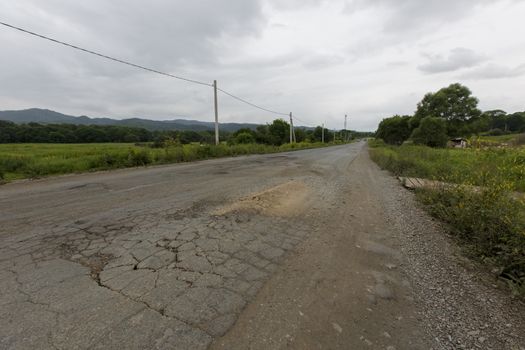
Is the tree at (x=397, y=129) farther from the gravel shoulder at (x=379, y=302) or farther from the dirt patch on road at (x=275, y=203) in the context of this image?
the gravel shoulder at (x=379, y=302)

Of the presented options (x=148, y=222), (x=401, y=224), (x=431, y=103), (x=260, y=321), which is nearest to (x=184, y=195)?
(x=148, y=222)

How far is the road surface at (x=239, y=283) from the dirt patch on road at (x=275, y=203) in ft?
0.26

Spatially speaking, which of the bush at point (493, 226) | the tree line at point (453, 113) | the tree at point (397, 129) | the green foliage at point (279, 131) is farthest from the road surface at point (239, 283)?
the green foliage at point (279, 131)

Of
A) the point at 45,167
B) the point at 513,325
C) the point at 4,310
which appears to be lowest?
the point at 513,325

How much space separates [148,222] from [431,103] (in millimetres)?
51326

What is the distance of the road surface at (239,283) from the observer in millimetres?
1770

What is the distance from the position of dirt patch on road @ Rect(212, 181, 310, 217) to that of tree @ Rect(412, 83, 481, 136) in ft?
141

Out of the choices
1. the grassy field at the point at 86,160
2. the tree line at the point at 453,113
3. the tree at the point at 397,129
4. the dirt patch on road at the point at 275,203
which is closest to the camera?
the dirt patch on road at the point at 275,203

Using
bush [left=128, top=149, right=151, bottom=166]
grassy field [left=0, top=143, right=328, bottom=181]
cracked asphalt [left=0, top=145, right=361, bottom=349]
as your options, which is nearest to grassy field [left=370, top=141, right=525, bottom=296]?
cracked asphalt [left=0, top=145, right=361, bottom=349]

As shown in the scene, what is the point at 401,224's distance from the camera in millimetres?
4301

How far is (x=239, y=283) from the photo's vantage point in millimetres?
2400

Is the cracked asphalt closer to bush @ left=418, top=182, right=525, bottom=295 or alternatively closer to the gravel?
the gravel

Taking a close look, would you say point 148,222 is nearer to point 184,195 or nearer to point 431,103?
point 184,195

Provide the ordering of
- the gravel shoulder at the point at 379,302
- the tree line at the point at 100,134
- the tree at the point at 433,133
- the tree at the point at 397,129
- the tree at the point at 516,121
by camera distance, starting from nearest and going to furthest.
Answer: the gravel shoulder at the point at 379,302, the tree at the point at 433,133, the tree at the point at 397,129, the tree line at the point at 100,134, the tree at the point at 516,121
